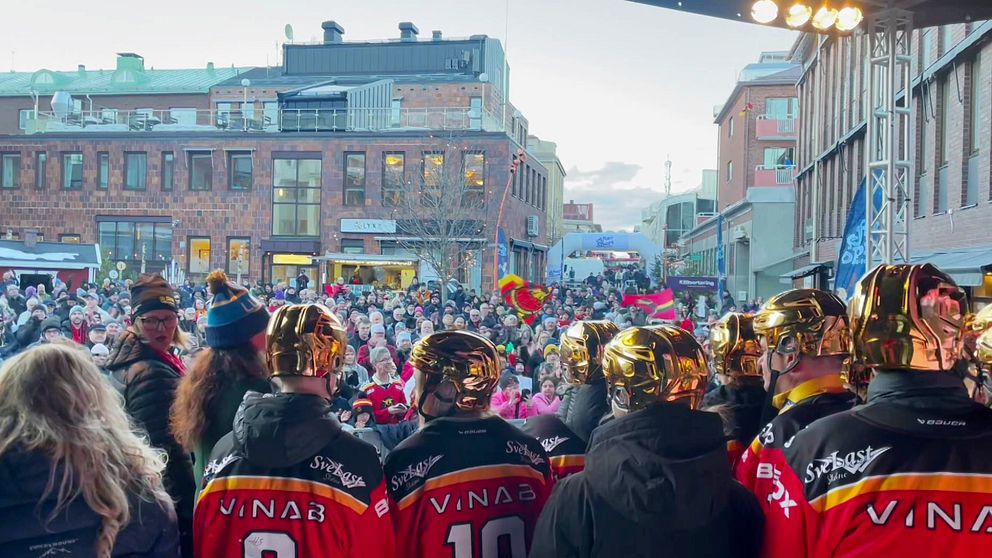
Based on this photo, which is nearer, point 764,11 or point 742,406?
point 742,406

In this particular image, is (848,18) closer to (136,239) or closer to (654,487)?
(654,487)

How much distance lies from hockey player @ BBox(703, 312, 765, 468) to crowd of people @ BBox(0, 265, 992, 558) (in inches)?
5.9

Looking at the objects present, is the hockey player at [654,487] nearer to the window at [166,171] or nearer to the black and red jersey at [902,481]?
the black and red jersey at [902,481]

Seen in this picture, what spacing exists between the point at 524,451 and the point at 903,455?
126 centimetres

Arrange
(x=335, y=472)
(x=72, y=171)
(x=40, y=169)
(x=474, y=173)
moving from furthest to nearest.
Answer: (x=40, y=169), (x=72, y=171), (x=474, y=173), (x=335, y=472)

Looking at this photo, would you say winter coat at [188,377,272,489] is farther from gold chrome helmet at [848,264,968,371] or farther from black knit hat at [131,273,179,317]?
gold chrome helmet at [848,264,968,371]

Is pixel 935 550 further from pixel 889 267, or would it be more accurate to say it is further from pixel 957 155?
pixel 957 155

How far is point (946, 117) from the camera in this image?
1614 cm

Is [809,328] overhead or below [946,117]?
below

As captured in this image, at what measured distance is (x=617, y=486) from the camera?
7.97ft

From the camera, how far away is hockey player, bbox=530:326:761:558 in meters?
Result: 2.42

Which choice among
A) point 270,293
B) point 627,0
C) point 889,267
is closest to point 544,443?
point 889,267

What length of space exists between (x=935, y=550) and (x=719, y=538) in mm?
611

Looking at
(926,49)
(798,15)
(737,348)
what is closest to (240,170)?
Answer: (926,49)
